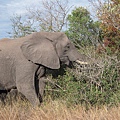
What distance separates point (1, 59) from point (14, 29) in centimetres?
473

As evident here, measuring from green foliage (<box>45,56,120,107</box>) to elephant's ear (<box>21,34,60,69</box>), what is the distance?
3.02ft

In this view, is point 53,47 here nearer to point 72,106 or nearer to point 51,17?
point 72,106

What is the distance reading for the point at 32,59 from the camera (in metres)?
8.66

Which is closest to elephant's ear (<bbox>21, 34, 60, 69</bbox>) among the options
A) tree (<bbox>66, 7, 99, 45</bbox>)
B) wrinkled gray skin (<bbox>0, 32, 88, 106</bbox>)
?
wrinkled gray skin (<bbox>0, 32, 88, 106</bbox>)

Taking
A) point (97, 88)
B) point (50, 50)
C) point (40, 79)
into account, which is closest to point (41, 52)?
point (50, 50)

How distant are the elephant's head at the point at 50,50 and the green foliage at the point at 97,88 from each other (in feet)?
3.03

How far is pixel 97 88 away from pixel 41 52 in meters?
1.85

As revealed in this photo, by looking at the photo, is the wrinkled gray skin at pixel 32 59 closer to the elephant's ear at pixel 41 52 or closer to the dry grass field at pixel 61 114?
the elephant's ear at pixel 41 52

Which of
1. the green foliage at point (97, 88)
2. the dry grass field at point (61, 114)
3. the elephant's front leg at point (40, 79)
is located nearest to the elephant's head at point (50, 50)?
the elephant's front leg at point (40, 79)

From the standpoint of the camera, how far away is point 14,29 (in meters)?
13.5

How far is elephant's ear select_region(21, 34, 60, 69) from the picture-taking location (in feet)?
28.4

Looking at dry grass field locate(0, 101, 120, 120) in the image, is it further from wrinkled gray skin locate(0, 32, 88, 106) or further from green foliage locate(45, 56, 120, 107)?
wrinkled gray skin locate(0, 32, 88, 106)

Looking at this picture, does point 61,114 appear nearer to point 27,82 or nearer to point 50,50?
point 27,82

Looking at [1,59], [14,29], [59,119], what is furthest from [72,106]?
[14,29]
